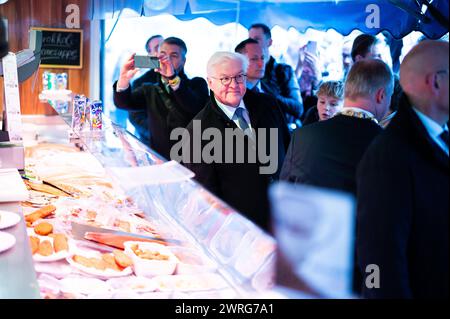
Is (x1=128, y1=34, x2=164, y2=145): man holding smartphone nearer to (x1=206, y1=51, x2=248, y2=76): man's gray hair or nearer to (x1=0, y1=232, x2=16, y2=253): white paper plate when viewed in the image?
(x1=206, y1=51, x2=248, y2=76): man's gray hair

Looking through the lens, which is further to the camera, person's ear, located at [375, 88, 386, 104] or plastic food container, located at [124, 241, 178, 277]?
plastic food container, located at [124, 241, 178, 277]

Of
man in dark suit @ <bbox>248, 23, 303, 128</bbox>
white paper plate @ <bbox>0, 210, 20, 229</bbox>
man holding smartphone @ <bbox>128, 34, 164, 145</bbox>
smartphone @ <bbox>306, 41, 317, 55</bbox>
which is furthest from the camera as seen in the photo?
smartphone @ <bbox>306, 41, 317, 55</bbox>

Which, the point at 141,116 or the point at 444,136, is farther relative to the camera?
the point at 141,116

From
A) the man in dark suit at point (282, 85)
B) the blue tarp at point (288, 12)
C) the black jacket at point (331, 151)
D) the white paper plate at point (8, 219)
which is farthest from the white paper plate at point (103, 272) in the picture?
the man in dark suit at point (282, 85)

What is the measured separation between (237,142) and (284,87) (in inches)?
28.4

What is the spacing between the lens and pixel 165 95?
300 cm

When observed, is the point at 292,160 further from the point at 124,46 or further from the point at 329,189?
the point at 124,46

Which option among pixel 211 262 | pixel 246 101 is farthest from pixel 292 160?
pixel 246 101

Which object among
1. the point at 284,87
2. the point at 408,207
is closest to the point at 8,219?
the point at 408,207

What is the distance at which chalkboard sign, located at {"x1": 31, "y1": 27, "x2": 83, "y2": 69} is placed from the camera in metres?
3.73

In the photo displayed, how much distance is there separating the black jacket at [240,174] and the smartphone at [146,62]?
0.65m

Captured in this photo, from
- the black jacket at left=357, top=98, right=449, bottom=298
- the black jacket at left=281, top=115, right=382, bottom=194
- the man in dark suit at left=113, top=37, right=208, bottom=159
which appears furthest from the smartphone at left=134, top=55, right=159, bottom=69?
the black jacket at left=357, top=98, right=449, bottom=298

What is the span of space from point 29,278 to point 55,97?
238cm

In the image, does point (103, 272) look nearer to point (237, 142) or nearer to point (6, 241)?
point (6, 241)
